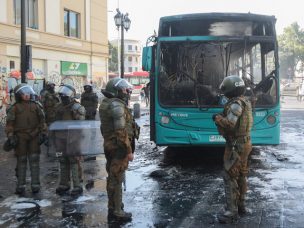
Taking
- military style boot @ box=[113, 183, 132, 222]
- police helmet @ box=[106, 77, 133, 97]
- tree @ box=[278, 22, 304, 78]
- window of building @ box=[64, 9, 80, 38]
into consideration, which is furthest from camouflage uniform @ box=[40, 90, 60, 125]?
tree @ box=[278, 22, 304, 78]

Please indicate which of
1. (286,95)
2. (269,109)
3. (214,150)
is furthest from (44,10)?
(286,95)

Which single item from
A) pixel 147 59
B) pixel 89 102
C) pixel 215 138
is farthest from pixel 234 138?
pixel 89 102

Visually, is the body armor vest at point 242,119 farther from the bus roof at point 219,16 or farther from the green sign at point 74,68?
the green sign at point 74,68

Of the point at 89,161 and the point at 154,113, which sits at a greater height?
the point at 154,113

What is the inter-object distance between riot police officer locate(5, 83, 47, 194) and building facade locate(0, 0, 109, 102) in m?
10.6

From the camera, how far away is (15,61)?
20.8 m

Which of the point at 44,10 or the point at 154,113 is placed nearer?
the point at 154,113

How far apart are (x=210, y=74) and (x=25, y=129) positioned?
391 centimetres

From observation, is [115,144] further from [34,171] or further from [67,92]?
[34,171]

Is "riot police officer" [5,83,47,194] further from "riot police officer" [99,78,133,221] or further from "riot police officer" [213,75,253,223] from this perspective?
"riot police officer" [213,75,253,223]

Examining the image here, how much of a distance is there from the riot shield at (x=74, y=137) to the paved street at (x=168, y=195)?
674mm

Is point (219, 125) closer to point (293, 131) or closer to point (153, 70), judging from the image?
point (153, 70)

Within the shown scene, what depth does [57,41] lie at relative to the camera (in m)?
24.0

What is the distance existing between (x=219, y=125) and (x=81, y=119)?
2.47 m
